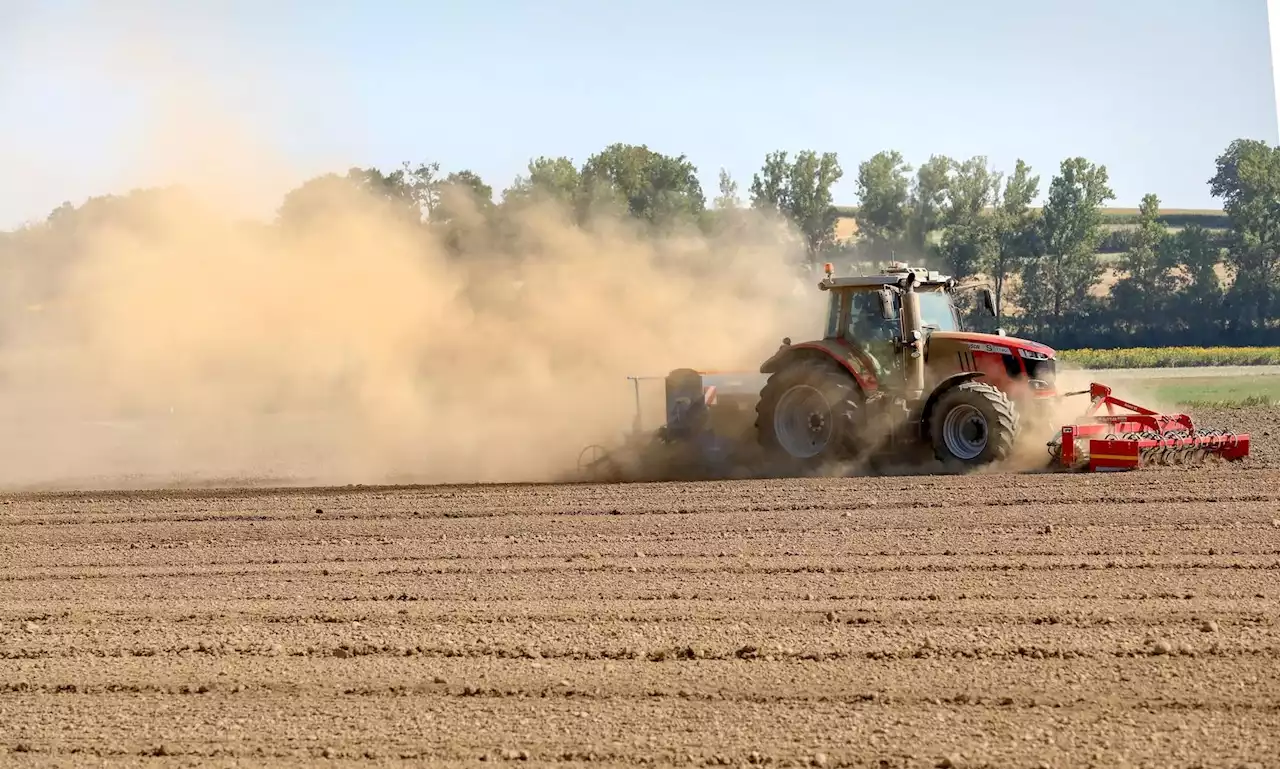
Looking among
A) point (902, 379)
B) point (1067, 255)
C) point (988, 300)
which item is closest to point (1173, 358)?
point (1067, 255)

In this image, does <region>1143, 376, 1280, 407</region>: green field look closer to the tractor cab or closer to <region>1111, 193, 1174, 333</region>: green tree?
the tractor cab

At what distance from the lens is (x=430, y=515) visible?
13.3m

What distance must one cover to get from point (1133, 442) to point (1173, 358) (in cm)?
3866

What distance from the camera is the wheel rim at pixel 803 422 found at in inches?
621

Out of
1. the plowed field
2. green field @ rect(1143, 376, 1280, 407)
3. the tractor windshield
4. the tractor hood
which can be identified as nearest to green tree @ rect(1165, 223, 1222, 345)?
green field @ rect(1143, 376, 1280, 407)

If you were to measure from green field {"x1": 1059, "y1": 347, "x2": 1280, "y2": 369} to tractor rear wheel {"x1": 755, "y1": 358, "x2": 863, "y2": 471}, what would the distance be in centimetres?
3503

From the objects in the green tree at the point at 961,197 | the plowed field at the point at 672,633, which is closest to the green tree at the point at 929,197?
the green tree at the point at 961,197

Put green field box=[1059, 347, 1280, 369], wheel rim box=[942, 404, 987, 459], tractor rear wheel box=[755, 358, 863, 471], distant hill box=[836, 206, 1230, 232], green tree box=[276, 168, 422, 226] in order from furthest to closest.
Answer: distant hill box=[836, 206, 1230, 232] < green field box=[1059, 347, 1280, 369] < green tree box=[276, 168, 422, 226] < tractor rear wheel box=[755, 358, 863, 471] < wheel rim box=[942, 404, 987, 459]

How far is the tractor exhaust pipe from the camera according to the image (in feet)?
50.1

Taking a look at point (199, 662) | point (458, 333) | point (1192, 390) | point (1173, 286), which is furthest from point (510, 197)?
point (1173, 286)

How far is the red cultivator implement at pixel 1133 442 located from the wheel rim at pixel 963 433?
786 millimetres

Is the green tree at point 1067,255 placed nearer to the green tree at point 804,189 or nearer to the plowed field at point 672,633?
the green tree at point 804,189

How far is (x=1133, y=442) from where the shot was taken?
47.1ft

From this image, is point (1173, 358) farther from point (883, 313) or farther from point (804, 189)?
point (883, 313)
